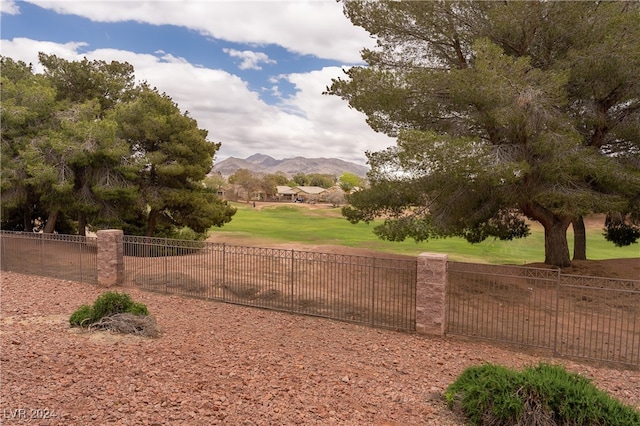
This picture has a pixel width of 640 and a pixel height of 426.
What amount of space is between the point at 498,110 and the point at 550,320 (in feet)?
19.0

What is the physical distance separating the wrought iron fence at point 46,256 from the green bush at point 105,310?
20.3 feet

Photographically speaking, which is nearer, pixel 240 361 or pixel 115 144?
pixel 240 361

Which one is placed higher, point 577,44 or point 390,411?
point 577,44

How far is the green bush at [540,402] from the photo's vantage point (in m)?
5.09

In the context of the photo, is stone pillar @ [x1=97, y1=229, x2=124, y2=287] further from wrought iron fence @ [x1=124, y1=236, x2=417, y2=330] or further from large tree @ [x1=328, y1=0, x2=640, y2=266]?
large tree @ [x1=328, y1=0, x2=640, y2=266]

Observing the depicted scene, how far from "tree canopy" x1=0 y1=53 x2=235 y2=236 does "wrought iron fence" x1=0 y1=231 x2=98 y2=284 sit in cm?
285

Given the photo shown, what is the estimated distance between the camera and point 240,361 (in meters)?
7.43

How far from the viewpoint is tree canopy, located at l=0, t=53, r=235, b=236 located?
733 inches

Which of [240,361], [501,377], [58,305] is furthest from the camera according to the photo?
[58,305]

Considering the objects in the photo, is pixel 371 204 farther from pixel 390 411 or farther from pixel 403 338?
pixel 390 411

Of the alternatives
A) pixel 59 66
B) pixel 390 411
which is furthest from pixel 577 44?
pixel 59 66

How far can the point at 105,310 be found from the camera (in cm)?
902

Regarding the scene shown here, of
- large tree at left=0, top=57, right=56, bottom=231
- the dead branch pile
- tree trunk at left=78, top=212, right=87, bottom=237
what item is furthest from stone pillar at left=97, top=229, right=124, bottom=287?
tree trunk at left=78, top=212, right=87, bottom=237

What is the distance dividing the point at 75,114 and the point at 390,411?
2040 centimetres
